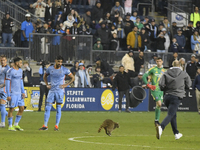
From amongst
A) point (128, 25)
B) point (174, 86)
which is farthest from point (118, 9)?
point (174, 86)

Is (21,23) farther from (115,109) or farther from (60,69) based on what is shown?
(60,69)

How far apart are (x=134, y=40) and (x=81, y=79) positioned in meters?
5.28

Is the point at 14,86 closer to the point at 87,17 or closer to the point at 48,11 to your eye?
the point at 48,11

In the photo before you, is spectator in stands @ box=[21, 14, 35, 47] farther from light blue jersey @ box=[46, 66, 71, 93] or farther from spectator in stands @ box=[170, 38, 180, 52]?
light blue jersey @ box=[46, 66, 71, 93]

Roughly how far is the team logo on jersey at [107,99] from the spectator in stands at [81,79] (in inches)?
41.1

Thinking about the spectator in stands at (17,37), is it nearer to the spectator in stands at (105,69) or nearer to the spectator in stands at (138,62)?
the spectator in stands at (105,69)

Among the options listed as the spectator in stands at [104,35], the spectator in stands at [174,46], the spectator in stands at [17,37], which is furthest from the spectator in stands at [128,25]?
the spectator in stands at [17,37]

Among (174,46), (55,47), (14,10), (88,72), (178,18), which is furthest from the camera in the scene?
(178,18)

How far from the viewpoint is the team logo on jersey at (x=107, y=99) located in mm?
23594

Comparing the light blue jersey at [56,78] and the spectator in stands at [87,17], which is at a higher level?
the spectator in stands at [87,17]

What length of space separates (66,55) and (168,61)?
6.25 metres

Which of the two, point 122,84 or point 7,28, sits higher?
point 7,28

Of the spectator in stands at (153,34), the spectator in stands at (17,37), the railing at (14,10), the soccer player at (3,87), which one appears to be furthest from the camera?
the spectator in stands at (153,34)

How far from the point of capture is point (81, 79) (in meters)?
23.5
